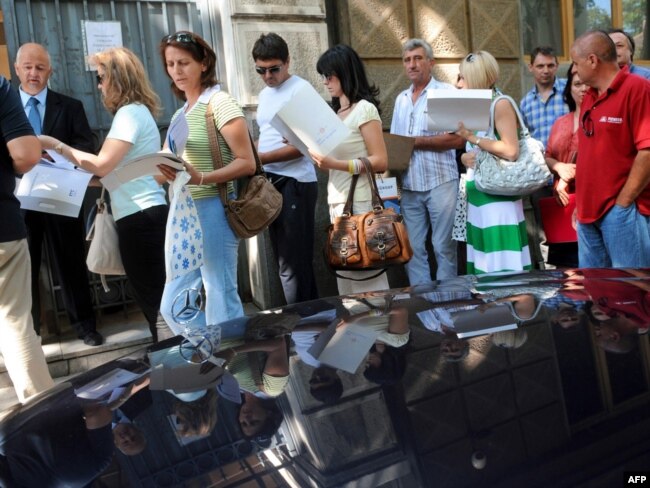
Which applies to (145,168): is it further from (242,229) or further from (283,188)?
(283,188)

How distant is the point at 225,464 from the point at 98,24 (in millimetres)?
4395

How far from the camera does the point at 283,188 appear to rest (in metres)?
4.36

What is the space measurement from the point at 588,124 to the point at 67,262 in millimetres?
3353

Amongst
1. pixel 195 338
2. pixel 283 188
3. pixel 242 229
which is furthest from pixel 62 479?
pixel 283 188

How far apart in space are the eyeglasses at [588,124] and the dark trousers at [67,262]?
3.25 metres

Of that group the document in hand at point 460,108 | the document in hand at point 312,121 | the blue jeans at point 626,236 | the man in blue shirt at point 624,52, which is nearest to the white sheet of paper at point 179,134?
the document in hand at point 312,121

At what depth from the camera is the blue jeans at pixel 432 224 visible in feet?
→ 15.9

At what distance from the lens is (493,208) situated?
428cm

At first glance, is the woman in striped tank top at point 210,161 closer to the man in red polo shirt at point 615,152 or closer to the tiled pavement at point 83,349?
the tiled pavement at point 83,349

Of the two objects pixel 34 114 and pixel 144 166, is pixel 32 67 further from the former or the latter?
pixel 144 166

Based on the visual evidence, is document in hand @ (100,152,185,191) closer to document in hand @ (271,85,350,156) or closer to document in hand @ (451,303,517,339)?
document in hand @ (271,85,350,156)

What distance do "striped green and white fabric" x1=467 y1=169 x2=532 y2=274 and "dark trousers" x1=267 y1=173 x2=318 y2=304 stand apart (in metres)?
1.05

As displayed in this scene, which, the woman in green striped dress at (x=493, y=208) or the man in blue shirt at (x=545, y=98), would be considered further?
the man in blue shirt at (x=545, y=98)

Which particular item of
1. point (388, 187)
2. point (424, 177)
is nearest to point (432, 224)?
point (424, 177)
